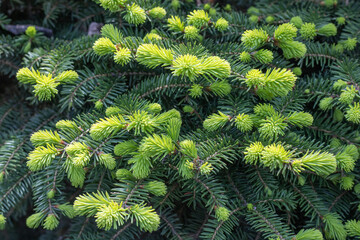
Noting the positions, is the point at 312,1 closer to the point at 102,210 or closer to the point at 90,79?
the point at 90,79

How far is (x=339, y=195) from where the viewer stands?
836 mm

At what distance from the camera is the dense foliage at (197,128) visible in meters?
0.69

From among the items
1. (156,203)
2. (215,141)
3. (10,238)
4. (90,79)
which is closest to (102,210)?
(156,203)

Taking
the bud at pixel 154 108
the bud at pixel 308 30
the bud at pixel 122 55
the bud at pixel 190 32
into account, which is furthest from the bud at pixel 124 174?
the bud at pixel 308 30

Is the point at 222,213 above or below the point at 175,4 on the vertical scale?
below

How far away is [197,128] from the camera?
820 millimetres

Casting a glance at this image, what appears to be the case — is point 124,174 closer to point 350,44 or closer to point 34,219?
point 34,219

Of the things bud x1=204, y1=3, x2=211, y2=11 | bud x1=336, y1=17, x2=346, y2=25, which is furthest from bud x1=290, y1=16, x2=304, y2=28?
bud x1=204, y1=3, x2=211, y2=11

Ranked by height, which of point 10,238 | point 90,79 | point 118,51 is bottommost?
point 10,238

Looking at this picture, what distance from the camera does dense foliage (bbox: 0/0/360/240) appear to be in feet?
2.26

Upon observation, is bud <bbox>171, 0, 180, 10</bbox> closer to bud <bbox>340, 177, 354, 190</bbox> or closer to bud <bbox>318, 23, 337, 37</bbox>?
bud <bbox>318, 23, 337, 37</bbox>

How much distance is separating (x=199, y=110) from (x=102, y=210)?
38cm

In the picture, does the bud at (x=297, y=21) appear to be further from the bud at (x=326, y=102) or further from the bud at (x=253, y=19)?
the bud at (x=326, y=102)

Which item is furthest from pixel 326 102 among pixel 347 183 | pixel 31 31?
pixel 31 31
